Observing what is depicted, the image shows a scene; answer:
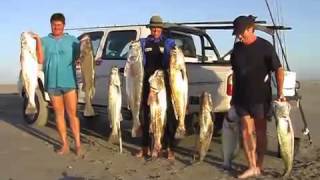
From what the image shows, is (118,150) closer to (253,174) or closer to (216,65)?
(216,65)

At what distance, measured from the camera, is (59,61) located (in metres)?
9.05

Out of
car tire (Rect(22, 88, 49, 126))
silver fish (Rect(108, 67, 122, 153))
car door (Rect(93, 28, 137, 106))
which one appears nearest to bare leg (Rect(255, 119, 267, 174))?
silver fish (Rect(108, 67, 122, 153))

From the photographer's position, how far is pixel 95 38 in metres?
11.6

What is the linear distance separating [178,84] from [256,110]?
1289 millimetres

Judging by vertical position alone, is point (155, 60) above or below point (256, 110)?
above

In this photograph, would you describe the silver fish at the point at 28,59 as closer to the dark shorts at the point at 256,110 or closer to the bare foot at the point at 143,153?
the bare foot at the point at 143,153

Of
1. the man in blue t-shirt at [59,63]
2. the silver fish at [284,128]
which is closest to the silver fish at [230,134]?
the silver fish at [284,128]

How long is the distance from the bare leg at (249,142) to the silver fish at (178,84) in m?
1.04

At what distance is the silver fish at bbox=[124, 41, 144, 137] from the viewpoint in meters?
8.66

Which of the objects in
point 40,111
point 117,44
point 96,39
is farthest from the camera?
point 40,111

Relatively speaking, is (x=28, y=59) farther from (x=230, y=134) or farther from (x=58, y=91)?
(x=230, y=134)

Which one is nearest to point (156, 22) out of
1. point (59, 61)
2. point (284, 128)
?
point (59, 61)

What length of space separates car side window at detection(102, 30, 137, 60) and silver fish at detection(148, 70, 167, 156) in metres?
2.45

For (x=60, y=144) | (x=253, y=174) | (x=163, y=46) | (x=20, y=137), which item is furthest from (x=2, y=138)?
(x=253, y=174)
